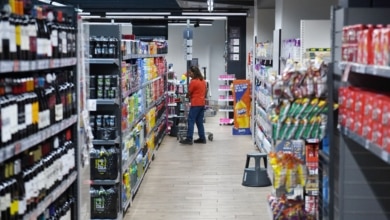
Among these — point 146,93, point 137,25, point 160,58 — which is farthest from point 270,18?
point 137,25

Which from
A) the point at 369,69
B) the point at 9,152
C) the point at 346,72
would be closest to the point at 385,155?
the point at 369,69

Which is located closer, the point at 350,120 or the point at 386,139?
the point at 386,139

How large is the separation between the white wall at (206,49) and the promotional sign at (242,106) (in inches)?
378

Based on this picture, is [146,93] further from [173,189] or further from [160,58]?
[160,58]

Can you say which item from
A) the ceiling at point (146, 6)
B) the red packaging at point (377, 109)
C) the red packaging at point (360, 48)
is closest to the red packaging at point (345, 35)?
the red packaging at point (360, 48)

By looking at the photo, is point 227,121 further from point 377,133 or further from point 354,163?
point 377,133

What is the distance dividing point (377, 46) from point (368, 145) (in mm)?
512

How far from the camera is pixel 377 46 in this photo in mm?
3002

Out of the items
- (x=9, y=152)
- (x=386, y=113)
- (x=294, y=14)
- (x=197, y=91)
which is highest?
(x=294, y=14)

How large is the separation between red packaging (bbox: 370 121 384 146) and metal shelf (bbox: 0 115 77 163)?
1.92 m

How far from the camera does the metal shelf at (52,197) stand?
378cm

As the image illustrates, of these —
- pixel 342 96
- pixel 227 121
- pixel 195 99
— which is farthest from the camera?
pixel 227 121

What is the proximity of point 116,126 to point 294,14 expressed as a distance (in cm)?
440

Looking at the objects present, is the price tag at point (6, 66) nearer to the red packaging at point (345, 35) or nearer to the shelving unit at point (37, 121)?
the shelving unit at point (37, 121)
